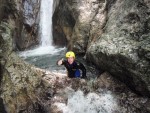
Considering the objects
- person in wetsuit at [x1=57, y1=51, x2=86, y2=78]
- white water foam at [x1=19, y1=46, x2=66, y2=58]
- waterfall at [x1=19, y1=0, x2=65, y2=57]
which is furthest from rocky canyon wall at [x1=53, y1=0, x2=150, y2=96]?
waterfall at [x1=19, y1=0, x2=65, y2=57]

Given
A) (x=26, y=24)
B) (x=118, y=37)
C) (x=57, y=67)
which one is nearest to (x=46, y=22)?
(x=26, y=24)

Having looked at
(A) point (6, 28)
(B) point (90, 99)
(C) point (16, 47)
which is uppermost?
(A) point (6, 28)

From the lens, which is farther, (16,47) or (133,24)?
(16,47)

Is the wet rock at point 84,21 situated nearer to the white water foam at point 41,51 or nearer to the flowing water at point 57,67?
the flowing water at point 57,67

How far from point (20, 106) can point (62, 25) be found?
9.61 m

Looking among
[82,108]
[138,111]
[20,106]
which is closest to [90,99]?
[82,108]

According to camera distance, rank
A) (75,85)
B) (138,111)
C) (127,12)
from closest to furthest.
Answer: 1. (138,111)
2. (75,85)
3. (127,12)

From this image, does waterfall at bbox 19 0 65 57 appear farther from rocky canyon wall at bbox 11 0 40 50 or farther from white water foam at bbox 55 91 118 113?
white water foam at bbox 55 91 118 113

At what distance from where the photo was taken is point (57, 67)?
449 inches

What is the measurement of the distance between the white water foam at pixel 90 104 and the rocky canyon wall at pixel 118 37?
0.94 m

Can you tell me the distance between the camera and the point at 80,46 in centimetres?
1288

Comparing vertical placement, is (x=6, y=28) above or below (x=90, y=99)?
above

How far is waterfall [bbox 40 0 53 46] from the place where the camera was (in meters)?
17.6

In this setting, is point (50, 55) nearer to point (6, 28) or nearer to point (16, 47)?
point (16, 47)
